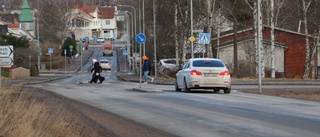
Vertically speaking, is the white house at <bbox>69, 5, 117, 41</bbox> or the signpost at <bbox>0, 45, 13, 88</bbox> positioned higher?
the white house at <bbox>69, 5, 117, 41</bbox>

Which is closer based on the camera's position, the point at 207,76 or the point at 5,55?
the point at 207,76

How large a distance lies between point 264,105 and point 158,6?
176 ft

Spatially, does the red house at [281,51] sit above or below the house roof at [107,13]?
below

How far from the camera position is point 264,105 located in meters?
19.8

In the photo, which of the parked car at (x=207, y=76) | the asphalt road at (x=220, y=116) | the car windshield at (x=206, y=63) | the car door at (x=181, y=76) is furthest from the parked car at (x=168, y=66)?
the asphalt road at (x=220, y=116)

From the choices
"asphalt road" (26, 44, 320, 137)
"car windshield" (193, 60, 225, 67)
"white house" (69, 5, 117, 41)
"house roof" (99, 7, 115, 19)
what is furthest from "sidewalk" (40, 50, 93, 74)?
"house roof" (99, 7, 115, 19)

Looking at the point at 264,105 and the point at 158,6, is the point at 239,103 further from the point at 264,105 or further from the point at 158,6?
the point at 158,6

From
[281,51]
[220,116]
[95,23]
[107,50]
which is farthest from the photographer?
[95,23]

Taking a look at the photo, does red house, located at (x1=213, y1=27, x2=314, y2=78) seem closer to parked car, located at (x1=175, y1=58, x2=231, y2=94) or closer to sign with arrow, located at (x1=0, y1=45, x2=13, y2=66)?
parked car, located at (x1=175, y1=58, x2=231, y2=94)

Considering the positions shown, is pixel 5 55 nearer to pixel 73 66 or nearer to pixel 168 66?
pixel 168 66

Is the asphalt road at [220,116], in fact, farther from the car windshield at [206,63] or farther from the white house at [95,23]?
the white house at [95,23]

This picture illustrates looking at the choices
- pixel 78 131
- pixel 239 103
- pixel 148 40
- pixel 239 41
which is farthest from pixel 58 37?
pixel 78 131

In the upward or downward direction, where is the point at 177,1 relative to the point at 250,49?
upward

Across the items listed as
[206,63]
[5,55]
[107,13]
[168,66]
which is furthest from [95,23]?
[206,63]
